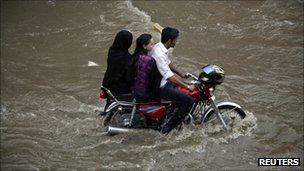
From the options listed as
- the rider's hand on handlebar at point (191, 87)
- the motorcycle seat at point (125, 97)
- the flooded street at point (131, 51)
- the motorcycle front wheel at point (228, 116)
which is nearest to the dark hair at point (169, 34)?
the rider's hand on handlebar at point (191, 87)

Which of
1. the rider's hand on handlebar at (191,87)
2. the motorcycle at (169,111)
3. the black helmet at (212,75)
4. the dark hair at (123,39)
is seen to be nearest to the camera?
the dark hair at (123,39)

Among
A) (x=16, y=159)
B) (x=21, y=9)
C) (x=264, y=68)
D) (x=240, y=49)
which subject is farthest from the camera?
(x=21, y=9)

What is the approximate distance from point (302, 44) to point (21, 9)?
806 cm

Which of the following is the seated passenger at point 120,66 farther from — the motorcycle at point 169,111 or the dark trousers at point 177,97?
the dark trousers at point 177,97

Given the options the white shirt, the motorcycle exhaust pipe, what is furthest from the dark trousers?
the motorcycle exhaust pipe

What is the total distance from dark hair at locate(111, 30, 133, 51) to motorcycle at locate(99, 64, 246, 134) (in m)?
0.77

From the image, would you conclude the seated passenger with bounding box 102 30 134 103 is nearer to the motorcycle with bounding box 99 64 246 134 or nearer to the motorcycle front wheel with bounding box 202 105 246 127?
the motorcycle with bounding box 99 64 246 134

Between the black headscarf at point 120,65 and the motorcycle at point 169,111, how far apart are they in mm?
184

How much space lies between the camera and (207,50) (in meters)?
9.55

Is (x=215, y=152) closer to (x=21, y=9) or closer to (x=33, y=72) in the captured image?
(x=33, y=72)

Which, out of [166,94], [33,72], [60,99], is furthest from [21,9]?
[166,94]

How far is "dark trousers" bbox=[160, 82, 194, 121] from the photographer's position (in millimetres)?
6246

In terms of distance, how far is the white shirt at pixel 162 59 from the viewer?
5961 mm

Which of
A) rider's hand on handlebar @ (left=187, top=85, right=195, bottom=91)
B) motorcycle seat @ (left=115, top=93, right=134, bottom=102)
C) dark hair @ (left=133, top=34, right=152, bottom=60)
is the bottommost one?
motorcycle seat @ (left=115, top=93, right=134, bottom=102)
